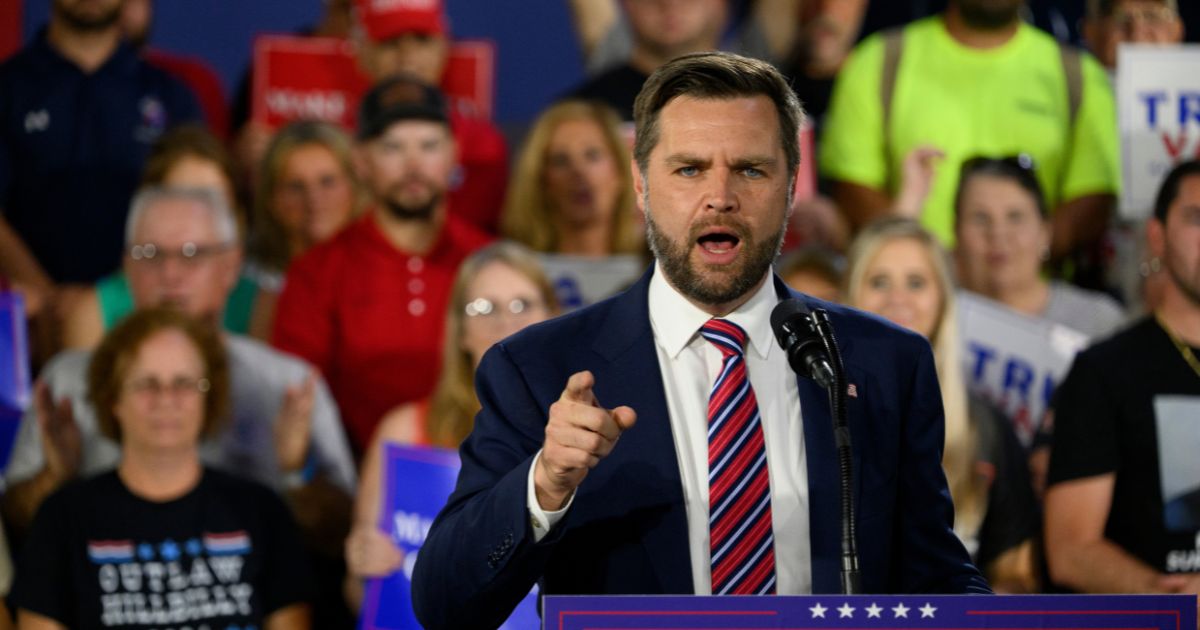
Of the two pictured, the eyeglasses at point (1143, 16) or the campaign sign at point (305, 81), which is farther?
the campaign sign at point (305, 81)

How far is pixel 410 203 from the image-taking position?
5441mm

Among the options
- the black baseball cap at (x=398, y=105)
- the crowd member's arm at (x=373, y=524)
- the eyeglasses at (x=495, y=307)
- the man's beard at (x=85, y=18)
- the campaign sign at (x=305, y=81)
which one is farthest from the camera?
the campaign sign at (x=305, y=81)

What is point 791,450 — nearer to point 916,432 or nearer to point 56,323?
point 916,432

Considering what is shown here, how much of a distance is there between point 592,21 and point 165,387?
8.91 feet

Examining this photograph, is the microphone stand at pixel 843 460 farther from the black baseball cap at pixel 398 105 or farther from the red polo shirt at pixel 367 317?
the black baseball cap at pixel 398 105

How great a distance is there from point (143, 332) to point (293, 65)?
78.3 inches

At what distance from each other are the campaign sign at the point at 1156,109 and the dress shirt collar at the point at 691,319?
2.82m

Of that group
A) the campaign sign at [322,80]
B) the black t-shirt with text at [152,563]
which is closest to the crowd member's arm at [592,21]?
the campaign sign at [322,80]

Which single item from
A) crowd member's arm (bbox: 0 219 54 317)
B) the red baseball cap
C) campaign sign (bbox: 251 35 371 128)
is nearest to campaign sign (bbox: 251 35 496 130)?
campaign sign (bbox: 251 35 371 128)

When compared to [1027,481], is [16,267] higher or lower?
higher

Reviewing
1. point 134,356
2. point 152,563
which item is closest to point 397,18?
point 134,356

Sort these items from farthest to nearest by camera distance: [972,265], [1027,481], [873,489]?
[972,265] → [1027,481] → [873,489]

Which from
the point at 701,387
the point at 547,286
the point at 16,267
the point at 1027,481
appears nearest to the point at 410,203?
the point at 547,286

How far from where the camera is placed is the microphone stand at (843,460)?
1.88 meters
